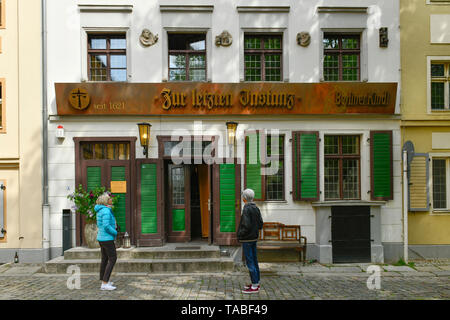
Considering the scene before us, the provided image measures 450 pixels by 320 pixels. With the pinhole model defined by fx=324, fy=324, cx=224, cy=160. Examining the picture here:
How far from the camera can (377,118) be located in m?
9.02

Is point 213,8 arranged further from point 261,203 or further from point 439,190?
point 439,190

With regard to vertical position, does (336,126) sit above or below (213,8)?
below

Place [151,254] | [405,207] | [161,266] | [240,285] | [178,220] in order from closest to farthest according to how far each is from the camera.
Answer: [240,285] < [161,266] < [151,254] < [405,207] < [178,220]

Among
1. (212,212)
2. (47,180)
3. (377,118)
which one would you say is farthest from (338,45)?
(47,180)

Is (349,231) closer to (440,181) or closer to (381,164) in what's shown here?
(381,164)

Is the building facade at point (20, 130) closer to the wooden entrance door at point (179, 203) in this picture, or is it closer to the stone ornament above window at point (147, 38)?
the stone ornament above window at point (147, 38)

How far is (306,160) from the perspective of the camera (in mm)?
8953

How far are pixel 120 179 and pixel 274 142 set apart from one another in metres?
4.36

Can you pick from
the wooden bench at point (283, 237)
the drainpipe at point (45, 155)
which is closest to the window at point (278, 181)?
the wooden bench at point (283, 237)

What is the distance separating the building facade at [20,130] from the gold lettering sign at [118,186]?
1985mm

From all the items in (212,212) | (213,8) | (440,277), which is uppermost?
(213,8)

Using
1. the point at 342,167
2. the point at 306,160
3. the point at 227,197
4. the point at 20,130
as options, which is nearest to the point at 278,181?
the point at 306,160

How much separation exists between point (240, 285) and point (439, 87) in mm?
7965

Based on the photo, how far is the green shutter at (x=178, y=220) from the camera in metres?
9.15
